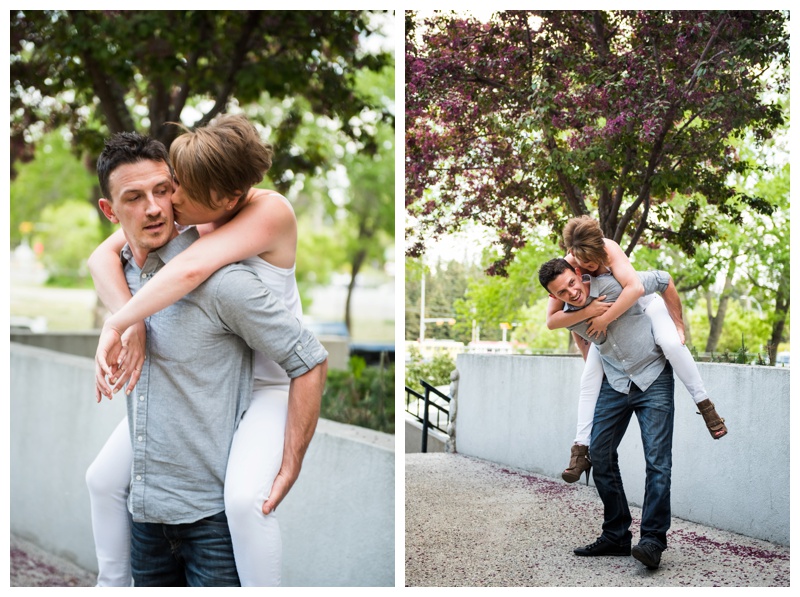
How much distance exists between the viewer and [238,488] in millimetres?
2127

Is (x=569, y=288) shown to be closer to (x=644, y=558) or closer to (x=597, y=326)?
(x=597, y=326)

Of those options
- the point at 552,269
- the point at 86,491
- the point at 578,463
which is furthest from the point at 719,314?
the point at 86,491

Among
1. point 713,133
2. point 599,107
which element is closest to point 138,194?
point 599,107

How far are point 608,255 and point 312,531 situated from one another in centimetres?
164

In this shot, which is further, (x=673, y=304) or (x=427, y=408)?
(x=427, y=408)

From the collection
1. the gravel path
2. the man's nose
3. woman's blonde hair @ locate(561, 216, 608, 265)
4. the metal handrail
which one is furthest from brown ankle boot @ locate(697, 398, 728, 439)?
the man's nose

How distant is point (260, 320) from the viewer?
2.08 m

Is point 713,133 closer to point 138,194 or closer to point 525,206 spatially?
point 525,206

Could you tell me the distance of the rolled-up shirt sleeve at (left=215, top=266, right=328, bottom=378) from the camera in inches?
81.8

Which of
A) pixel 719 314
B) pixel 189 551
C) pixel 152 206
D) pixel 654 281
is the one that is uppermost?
pixel 152 206

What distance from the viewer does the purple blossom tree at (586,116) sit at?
122 inches

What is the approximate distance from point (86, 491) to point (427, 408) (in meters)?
2.29

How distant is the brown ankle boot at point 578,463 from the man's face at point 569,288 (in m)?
0.52
